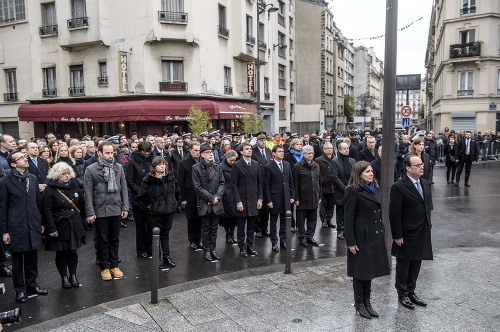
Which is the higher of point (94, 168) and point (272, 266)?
point (94, 168)

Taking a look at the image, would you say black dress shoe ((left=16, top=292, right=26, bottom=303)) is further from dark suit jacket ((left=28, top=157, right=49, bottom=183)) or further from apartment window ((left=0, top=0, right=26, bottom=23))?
apartment window ((left=0, top=0, right=26, bottom=23))

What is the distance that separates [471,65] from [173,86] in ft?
85.0

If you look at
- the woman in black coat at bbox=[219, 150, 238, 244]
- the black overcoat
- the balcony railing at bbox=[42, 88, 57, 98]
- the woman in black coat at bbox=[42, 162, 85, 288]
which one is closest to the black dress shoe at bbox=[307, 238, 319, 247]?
the black overcoat

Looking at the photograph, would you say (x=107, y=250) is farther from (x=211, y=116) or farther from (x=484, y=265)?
(x=211, y=116)

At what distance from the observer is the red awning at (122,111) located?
942 inches

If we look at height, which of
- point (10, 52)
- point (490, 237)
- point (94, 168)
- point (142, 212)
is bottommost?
point (490, 237)

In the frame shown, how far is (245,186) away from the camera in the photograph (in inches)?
320

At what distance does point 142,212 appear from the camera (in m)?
7.92

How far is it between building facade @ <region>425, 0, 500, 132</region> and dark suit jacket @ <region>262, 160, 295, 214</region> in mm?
32844

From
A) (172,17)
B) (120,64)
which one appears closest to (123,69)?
(120,64)

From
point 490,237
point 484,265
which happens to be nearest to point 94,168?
point 484,265

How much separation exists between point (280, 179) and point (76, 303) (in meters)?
4.29

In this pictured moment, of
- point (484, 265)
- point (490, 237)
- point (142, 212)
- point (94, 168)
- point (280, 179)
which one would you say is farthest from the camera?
point (490, 237)

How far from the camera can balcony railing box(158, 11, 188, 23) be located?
24250 millimetres
